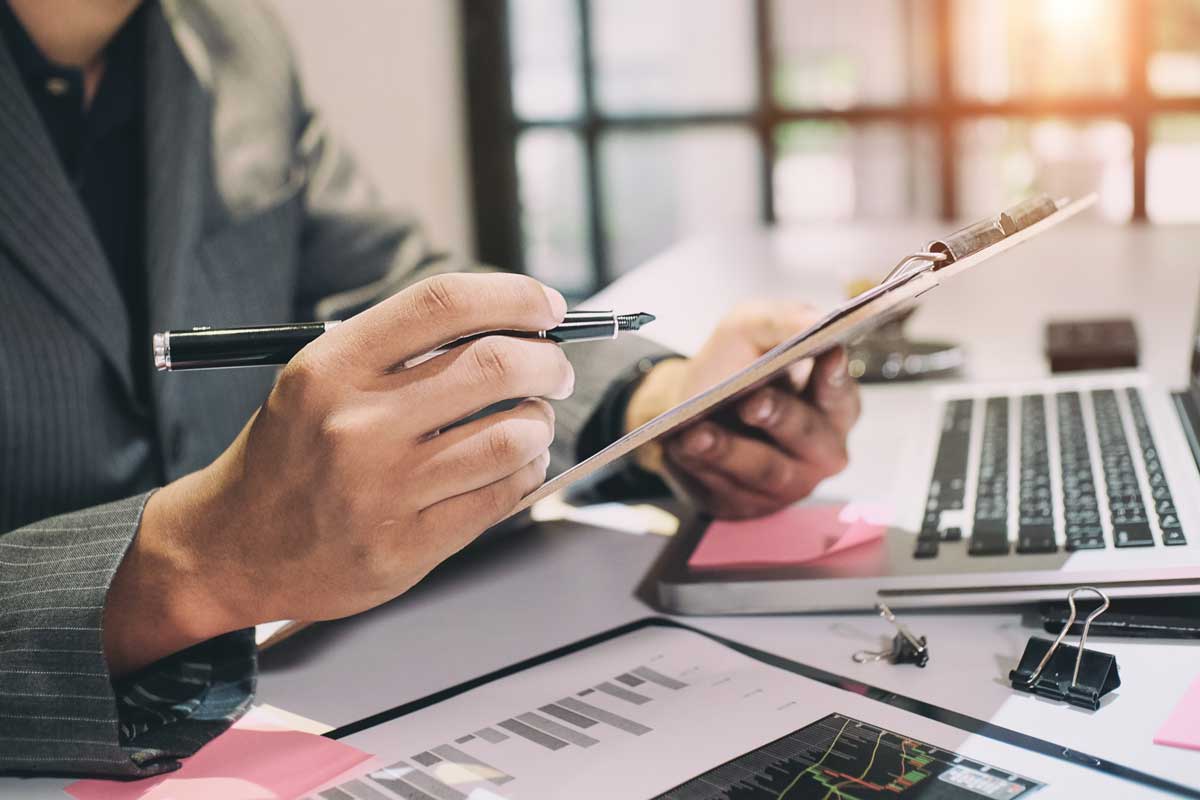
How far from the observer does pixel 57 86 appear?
1064 millimetres

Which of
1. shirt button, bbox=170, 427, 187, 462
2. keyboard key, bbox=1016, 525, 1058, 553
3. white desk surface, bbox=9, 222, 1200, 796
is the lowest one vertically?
white desk surface, bbox=9, 222, 1200, 796

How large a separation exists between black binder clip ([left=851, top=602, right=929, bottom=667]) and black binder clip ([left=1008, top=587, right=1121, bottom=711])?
5 centimetres

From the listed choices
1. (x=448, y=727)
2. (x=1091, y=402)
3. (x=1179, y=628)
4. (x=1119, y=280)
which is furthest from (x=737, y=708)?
(x=1119, y=280)

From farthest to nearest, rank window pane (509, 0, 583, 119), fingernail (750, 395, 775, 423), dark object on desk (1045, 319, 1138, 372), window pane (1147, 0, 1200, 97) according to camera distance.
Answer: window pane (509, 0, 583, 119)
window pane (1147, 0, 1200, 97)
dark object on desk (1045, 319, 1138, 372)
fingernail (750, 395, 775, 423)

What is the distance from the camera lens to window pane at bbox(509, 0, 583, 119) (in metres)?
3.59

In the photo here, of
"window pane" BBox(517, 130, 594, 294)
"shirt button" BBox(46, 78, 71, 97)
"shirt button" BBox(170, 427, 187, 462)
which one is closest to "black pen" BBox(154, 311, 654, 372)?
"shirt button" BBox(170, 427, 187, 462)

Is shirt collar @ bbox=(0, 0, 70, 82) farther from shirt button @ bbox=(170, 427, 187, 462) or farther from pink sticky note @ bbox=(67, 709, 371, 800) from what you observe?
pink sticky note @ bbox=(67, 709, 371, 800)

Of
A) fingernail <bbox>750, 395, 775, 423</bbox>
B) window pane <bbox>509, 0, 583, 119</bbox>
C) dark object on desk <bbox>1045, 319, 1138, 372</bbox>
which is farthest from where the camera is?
window pane <bbox>509, 0, 583, 119</bbox>

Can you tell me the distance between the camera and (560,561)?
891 millimetres

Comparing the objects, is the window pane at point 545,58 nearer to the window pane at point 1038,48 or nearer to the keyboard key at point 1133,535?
the window pane at point 1038,48

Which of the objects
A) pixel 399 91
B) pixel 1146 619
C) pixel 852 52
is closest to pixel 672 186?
pixel 852 52

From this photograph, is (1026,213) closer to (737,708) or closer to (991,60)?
(737,708)

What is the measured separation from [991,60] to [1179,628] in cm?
285

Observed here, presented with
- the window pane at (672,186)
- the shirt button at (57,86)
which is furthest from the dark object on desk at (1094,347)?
the window pane at (672,186)
